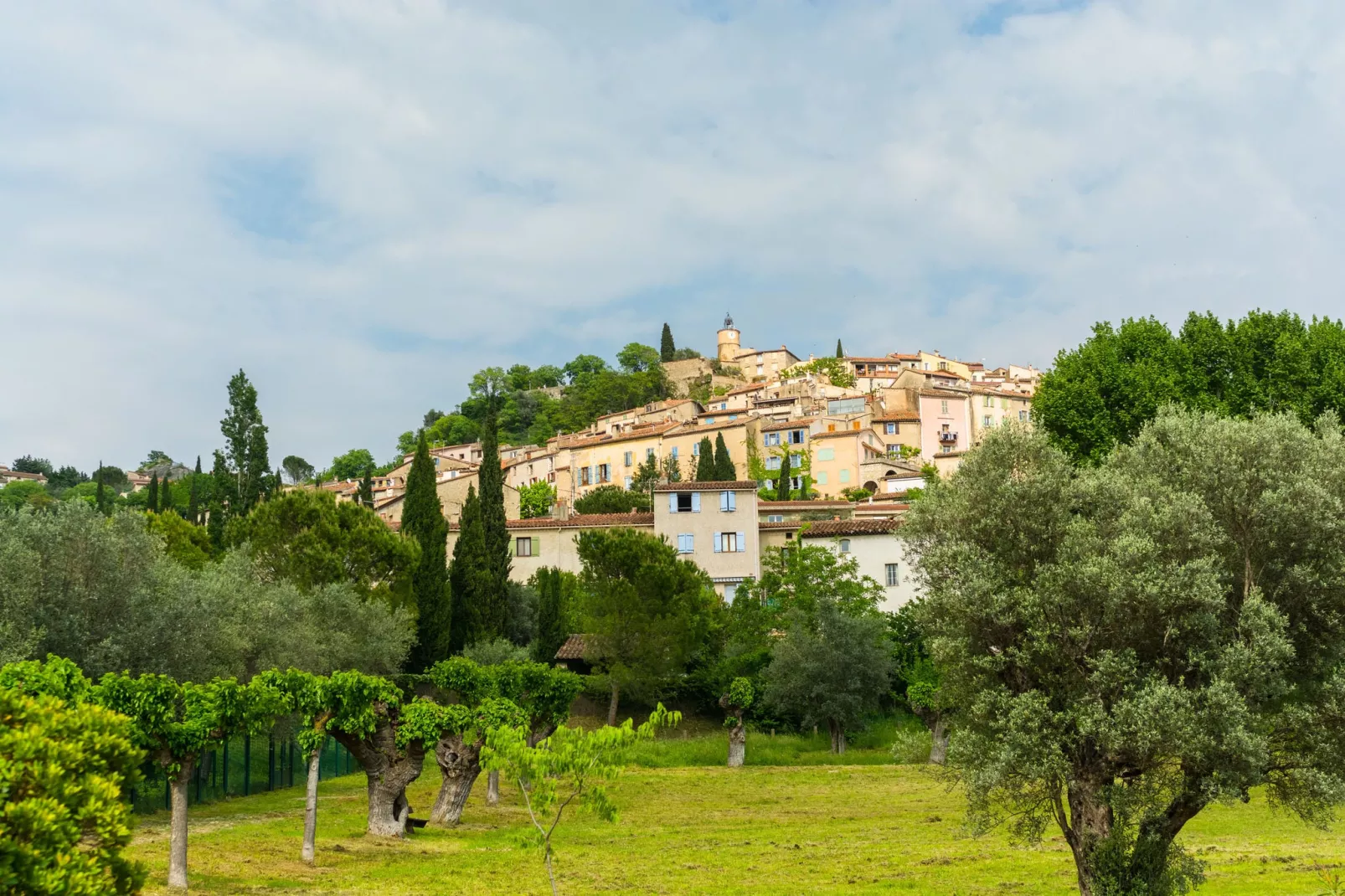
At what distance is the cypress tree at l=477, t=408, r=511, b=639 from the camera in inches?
2169

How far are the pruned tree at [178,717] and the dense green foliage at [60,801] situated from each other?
10.2m

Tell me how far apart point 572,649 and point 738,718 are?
36.9 feet

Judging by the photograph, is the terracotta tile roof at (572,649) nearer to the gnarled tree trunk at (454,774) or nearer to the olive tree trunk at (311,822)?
the gnarled tree trunk at (454,774)

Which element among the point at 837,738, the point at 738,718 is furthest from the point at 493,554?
the point at 837,738

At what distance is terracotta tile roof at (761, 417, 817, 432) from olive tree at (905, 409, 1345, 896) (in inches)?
3818

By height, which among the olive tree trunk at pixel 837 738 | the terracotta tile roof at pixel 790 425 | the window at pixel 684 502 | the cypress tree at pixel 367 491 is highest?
the terracotta tile roof at pixel 790 425

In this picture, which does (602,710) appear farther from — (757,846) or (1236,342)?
(1236,342)

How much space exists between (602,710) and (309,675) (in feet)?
98.0

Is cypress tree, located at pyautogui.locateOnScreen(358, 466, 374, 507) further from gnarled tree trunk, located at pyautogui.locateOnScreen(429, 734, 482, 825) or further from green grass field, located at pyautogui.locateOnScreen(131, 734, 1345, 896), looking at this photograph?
gnarled tree trunk, located at pyautogui.locateOnScreen(429, 734, 482, 825)

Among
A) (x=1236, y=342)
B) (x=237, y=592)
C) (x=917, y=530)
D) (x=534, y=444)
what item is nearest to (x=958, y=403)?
(x=534, y=444)

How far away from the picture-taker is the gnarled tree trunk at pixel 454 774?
32.0 metres

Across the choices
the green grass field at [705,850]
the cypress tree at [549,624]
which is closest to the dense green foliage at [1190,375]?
the green grass field at [705,850]

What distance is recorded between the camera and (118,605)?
31.1m

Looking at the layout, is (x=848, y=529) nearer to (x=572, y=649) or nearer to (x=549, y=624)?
(x=572, y=649)
